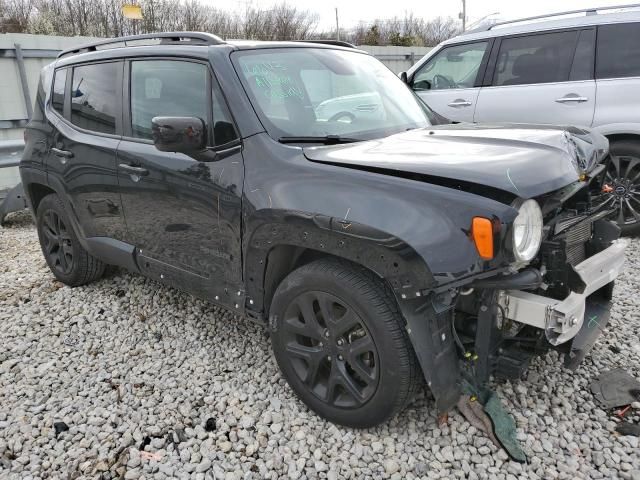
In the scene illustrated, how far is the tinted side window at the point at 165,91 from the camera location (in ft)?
9.72

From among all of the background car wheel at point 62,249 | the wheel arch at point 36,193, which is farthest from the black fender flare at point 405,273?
the wheel arch at point 36,193

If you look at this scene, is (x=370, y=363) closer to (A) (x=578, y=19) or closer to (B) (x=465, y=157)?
(B) (x=465, y=157)

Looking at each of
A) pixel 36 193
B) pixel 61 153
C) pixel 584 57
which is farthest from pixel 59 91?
pixel 584 57

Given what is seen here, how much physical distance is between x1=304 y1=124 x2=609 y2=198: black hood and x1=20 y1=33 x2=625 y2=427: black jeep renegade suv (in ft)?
0.04

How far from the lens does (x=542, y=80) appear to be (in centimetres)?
556

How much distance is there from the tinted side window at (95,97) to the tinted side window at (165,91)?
0.24 metres

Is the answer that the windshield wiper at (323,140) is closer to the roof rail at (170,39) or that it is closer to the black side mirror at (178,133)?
the black side mirror at (178,133)

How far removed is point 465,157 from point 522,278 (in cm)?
58

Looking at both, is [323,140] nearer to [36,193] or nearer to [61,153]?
[61,153]

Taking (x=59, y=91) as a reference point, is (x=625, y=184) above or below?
below

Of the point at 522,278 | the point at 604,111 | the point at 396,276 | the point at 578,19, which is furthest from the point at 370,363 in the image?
the point at 578,19

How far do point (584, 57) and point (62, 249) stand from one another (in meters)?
5.20

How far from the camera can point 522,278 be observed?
7.01ft

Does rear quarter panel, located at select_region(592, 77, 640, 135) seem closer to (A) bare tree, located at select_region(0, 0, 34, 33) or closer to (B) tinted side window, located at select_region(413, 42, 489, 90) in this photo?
(B) tinted side window, located at select_region(413, 42, 489, 90)
